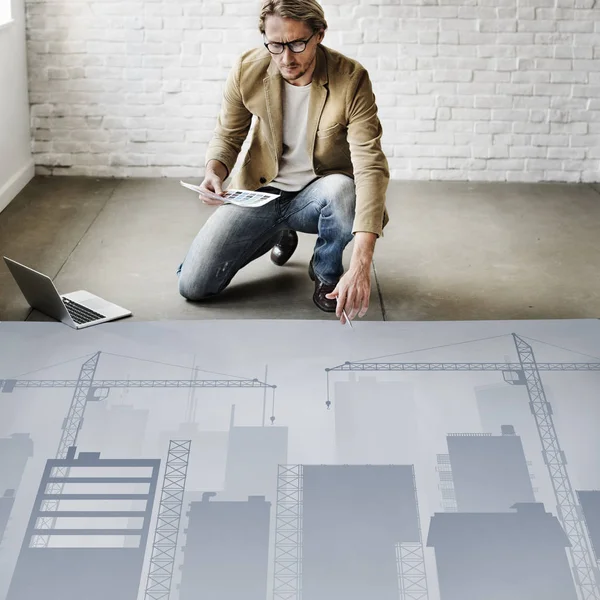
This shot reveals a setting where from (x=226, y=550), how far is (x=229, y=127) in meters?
1.55

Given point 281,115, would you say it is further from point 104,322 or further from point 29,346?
point 29,346

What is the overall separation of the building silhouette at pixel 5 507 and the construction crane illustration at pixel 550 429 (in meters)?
0.73

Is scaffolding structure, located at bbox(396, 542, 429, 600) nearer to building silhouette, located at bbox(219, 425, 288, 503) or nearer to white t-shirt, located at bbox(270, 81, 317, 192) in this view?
building silhouette, located at bbox(219, 425, 288, 503)

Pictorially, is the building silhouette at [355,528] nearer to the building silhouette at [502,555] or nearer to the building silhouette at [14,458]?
the building silhouette at [502,555]

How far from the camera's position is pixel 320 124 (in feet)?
8.09

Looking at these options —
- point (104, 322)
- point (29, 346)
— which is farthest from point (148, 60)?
point (29, 346)

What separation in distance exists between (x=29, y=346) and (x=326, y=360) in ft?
2.56

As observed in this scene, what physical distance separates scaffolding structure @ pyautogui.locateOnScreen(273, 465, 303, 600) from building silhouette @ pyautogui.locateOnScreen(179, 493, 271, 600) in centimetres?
2

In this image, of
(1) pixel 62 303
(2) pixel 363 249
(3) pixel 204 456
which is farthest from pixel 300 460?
(1) pixel 62 303

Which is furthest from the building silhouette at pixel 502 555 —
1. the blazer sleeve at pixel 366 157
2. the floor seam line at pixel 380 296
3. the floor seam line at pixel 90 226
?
the floor seam line at pixel 90 226

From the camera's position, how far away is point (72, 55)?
12.9ft

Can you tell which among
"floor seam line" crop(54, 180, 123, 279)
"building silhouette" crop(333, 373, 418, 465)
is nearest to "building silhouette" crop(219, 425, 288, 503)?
"building silhouette" crop(333, 373, 418, 465)

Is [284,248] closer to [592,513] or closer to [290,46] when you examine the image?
[290,46]

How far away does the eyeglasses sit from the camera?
7.32 feet
